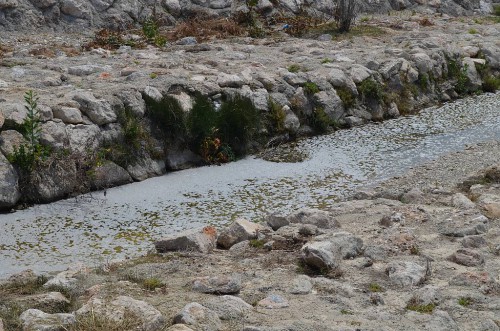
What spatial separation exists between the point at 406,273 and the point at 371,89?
7758 mm

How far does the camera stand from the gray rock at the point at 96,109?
31.4ft

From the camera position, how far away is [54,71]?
11.7 metres

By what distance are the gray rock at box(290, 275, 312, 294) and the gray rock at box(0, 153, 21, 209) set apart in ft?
13.1

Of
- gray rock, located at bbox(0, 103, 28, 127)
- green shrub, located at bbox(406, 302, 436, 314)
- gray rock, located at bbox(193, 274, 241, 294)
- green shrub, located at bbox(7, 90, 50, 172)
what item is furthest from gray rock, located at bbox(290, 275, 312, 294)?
gray rock, located at bbox(0, 103, 28, 127)

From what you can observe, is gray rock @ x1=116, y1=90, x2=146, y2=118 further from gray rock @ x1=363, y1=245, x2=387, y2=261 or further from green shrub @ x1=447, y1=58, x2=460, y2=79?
green shrub @ x1=447, y1=58, x2=460, y2=79

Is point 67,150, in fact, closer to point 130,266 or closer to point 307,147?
point 130,266

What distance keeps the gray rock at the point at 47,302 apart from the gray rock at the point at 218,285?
3.10 feet

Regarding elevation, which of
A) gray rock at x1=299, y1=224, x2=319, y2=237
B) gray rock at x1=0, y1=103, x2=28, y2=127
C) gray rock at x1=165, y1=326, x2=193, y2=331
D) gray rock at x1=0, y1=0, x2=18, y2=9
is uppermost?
gray rock at x1=0, y1=0, x2=18, y2=9

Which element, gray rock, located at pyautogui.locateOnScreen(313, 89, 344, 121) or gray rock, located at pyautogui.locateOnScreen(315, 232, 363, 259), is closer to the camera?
gray rock, located at pyautogui.locateOnScreen(315, 232, 363, 259)

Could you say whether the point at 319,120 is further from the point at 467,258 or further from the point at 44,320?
the point at 44,320

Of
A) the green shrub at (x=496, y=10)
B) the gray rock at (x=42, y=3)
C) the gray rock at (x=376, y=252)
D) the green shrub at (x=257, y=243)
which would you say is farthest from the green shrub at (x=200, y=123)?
the green shrub at (x=496, y=10)

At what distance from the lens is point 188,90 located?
10.9m

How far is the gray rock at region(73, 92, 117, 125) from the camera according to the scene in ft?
31.4

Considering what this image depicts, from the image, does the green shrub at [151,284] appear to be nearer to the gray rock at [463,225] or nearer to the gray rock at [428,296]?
the gray rock at [428,296]
